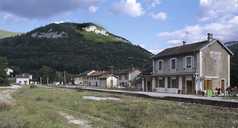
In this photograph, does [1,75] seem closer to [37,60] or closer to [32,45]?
[37,60]

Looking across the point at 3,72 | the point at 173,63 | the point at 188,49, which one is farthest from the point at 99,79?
the point at 188,49

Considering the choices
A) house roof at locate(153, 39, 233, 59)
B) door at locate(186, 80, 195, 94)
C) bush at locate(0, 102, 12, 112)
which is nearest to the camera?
bush at locate(0, 102, 12, 112)

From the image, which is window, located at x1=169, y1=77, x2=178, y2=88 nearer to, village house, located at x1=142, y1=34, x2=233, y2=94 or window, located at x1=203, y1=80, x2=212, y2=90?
village house, located at x1=142, y1=34, x2=233, y2=94

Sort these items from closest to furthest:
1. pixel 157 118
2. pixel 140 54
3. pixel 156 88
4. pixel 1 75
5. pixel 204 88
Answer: pixel 157 118 → pixel 204 88 → pixel 156 88 → pixel 1 75 → pixel 140 54

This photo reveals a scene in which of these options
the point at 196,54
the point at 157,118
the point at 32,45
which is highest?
the point at 32,45

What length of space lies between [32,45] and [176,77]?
154m

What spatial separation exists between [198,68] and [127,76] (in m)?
55.0

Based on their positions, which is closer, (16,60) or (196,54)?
(196,54)

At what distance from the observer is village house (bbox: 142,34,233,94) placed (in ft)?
163

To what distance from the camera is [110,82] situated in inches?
4343

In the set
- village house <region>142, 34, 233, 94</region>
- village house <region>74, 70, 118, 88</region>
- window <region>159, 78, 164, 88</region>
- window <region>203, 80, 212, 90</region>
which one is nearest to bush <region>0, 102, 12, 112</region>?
village house <region>142, 34, 233, 94</region>

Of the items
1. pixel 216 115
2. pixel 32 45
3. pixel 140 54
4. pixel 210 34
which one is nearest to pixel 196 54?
pixel 210 34

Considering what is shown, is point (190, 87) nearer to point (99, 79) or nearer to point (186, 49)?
point (186, 49)

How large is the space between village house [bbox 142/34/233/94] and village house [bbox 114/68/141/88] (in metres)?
42.3
